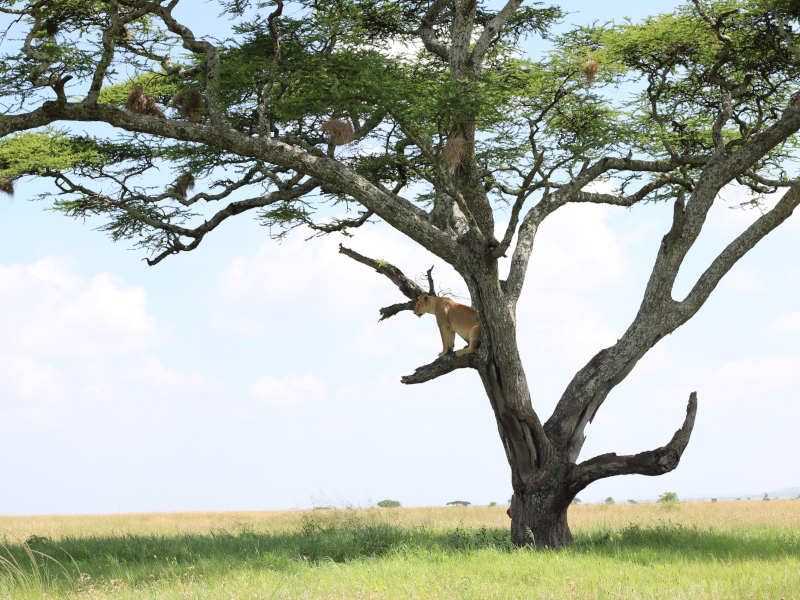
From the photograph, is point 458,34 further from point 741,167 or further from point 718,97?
point 718,97

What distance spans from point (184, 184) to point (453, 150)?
5.58m

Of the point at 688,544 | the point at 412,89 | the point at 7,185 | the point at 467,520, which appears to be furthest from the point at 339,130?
the point at 467,520

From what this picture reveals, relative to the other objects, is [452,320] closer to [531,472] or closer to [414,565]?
[531,472]

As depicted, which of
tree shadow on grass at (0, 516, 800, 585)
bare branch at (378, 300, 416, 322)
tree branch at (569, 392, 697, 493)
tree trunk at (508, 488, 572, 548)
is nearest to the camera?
tree shadow on grass at (0, 516, 800, 585)

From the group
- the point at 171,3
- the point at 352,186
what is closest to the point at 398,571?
the point at 352,186

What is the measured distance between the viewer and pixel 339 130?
1173 cm

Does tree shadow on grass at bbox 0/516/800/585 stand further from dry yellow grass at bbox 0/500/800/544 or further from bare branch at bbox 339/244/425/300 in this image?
bare branch at bbox 339/244/425/300

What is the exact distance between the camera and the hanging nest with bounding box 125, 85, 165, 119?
11.4m

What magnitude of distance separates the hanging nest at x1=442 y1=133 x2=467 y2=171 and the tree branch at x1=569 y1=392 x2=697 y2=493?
4.83 meters

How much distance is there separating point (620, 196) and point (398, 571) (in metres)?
8.66

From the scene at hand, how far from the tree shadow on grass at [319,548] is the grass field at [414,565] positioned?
3 cm

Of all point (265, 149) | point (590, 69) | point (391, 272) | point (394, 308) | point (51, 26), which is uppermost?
point (51, 26)

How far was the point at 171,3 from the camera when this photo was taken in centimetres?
1149

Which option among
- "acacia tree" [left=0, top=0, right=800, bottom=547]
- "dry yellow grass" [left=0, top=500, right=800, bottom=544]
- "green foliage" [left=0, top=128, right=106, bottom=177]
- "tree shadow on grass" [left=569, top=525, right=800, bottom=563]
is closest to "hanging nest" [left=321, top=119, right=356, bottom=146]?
"acacia tree" [left=0, top=0, right=800, bottom=547]
